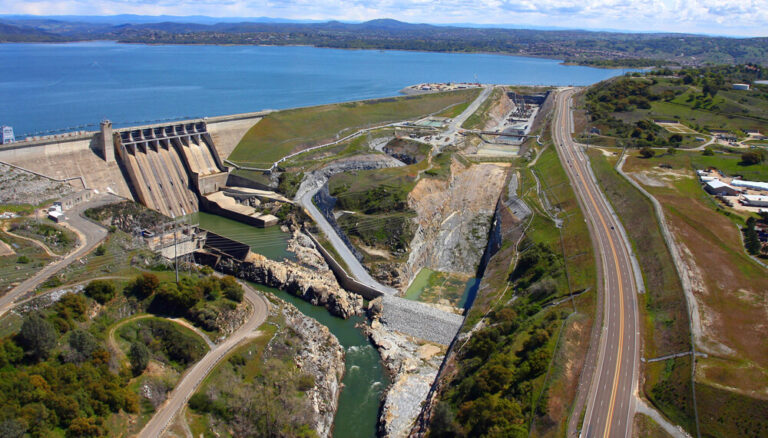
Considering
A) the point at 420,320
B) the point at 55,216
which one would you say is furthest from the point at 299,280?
the point at 55,216

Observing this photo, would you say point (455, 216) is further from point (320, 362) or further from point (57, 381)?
point (57, 381)

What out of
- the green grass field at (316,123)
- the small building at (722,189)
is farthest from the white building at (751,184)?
the green grass field at (316,123)

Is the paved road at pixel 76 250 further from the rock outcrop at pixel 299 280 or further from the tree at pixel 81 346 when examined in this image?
the rock outcrop at pixel 299 280

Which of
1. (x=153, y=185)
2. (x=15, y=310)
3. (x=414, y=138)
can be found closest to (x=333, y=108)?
(x=414, y=138)

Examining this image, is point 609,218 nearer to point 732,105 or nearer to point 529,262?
point 529,262

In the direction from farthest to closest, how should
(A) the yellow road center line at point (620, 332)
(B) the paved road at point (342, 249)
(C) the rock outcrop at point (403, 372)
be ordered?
(B) the paved road at point (342, 249), (C) the rock outcrop at point (403, 372), (A) the yellow road center line at point (620, 332)

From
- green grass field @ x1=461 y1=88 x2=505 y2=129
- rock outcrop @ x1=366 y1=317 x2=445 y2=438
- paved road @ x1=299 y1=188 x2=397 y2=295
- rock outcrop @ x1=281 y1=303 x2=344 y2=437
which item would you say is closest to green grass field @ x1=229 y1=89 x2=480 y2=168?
green grass field @ x1=461 y1=88 x2=505 y2=129
